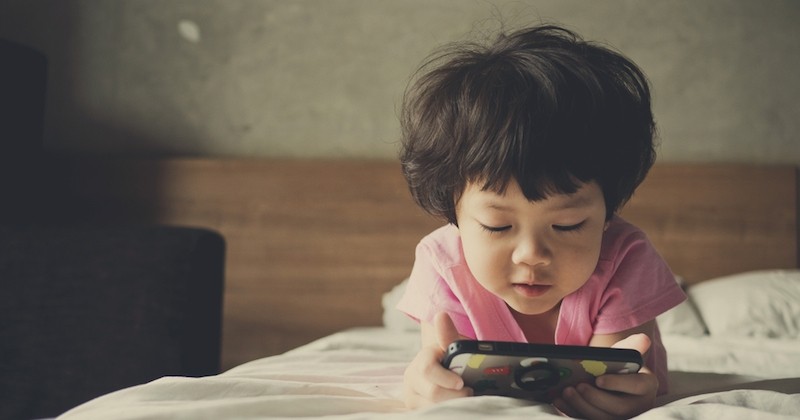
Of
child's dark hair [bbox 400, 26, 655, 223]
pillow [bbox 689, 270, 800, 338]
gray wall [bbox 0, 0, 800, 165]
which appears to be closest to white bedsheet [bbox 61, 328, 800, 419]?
child's dark hair [bbox 400, 26, 655, 223]

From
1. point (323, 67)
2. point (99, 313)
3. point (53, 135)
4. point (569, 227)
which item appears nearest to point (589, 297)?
point (569, 227)

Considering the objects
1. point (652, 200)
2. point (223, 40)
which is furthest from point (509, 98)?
point (223, 40)

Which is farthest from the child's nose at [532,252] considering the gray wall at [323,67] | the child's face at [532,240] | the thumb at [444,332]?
the gray wall at [323,67]

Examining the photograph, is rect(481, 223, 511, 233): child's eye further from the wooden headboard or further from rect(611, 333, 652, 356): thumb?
the wooden headboard

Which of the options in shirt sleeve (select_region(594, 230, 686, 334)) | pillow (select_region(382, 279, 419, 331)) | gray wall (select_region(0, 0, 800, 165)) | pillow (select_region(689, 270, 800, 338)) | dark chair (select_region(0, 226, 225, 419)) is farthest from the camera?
gray wall (select_region(0, 0, 800, 165))

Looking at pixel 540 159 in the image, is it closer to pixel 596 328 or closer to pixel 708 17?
pixel 596 328

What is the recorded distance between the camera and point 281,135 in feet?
8.37

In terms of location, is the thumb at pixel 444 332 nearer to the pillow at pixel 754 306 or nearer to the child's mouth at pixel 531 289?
the child's mouth at pixel 531 289

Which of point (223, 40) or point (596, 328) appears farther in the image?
point (223, 40)

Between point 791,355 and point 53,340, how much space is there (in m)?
1.45

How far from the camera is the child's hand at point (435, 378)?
780mm

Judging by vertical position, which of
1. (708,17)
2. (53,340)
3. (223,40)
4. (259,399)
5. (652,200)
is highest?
(708,17)

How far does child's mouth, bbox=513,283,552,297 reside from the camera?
88cm

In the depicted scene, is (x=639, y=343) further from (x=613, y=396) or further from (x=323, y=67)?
(x=323, y=67)
